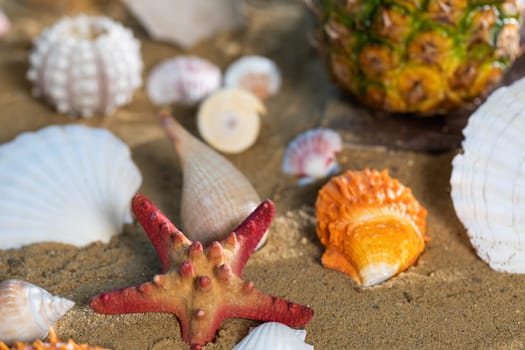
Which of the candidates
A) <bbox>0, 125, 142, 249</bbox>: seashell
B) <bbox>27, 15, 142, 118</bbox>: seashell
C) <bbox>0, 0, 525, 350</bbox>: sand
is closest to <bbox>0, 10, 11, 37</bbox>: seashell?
<bbox>0, 0, 525, 350</bbox>: sand

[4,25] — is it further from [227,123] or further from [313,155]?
[313,155]

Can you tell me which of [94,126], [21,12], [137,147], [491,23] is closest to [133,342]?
[137,147]

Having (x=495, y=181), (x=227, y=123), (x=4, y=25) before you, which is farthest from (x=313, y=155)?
(x=4, y=25)

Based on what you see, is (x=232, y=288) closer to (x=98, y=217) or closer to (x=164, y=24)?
(x=98, y=217)

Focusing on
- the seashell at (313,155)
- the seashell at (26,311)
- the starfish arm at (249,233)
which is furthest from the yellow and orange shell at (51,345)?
the seashell at (313,155)

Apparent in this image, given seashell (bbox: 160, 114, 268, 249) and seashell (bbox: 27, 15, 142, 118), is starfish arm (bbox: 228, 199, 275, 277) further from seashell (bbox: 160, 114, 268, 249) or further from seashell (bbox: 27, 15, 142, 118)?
seashell (bbox: 27, 15, 142, 118)

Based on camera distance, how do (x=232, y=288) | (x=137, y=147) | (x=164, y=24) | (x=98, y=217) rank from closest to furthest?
(x=232, y=288), (x=98, y=217), (x=137, y=147), (x=164, y=24)
